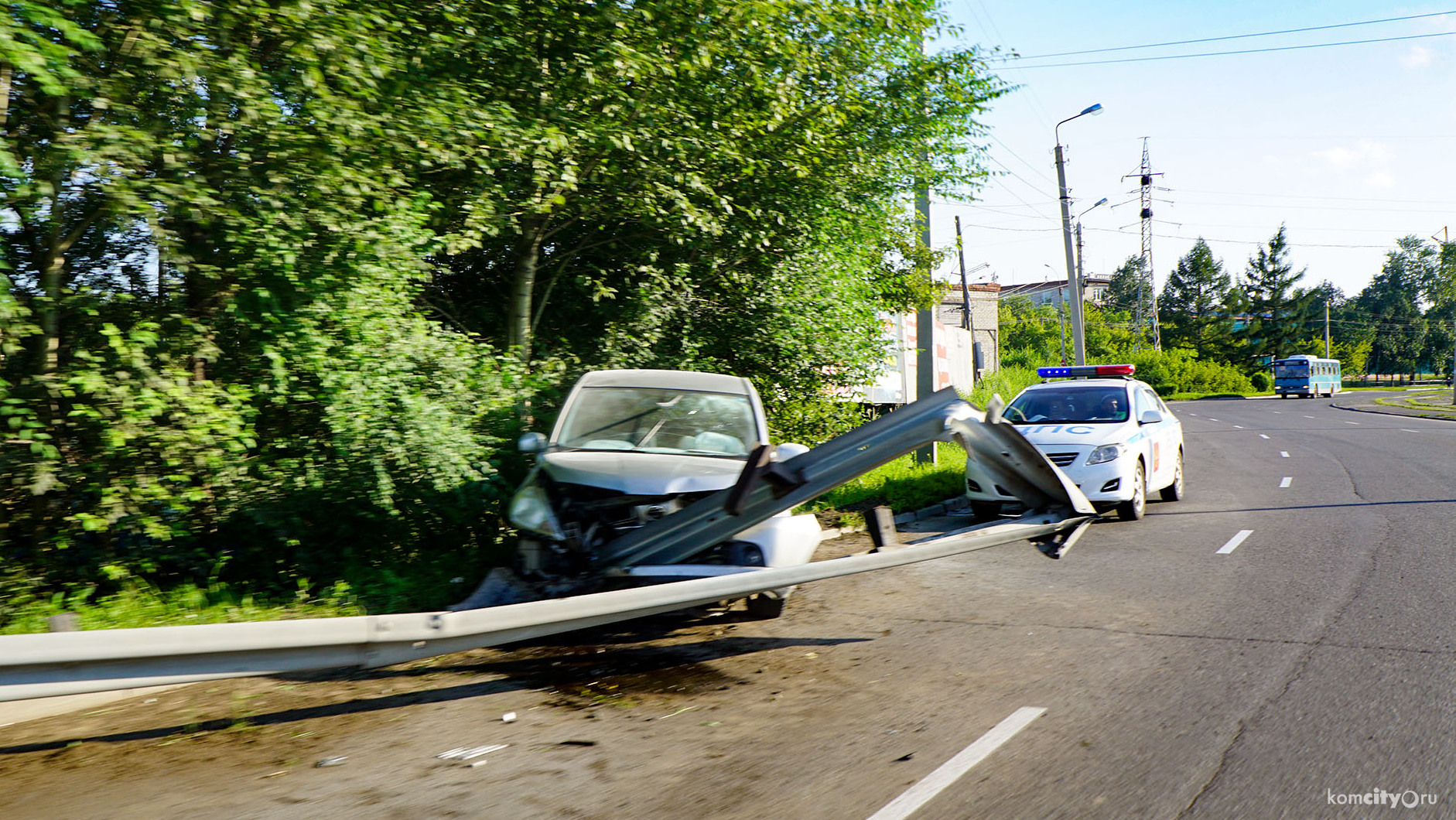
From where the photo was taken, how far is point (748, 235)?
35.2 feet

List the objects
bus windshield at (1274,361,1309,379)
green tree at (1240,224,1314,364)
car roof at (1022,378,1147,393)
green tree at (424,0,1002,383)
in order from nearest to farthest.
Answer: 1. green tree at (424,0,1002,383)
2. car roof at (1022,378,1147,393)
3. bus windshield at (1274,361,1309,379)
4. green tree at (1240,224,1314,364)

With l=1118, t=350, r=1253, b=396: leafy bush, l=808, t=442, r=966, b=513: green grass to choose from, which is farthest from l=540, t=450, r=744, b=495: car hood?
l=1118, t=350, r=1253, b=396: leafy bush

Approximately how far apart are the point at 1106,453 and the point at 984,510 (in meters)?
1.54

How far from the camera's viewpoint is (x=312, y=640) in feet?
12.4

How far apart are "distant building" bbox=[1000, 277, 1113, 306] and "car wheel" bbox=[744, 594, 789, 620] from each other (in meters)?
121

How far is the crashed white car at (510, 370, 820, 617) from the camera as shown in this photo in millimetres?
6168

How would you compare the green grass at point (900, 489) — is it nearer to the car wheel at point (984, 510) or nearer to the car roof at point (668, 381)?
the car wheel at point (984, 510)

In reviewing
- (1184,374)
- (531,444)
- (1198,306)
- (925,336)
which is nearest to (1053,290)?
(1198,306)

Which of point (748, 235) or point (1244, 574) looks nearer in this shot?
point (1244, 574)

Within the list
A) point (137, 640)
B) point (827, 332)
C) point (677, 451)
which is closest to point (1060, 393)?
point (827, 332)

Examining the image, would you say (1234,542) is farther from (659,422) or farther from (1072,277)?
(1072,277)

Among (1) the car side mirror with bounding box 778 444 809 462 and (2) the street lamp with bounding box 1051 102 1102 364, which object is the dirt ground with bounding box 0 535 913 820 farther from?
(2) the street lamp with bounding box 1051 102 1102 364

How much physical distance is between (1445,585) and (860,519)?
5.57m

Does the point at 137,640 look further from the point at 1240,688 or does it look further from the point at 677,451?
the point at 1240,688
